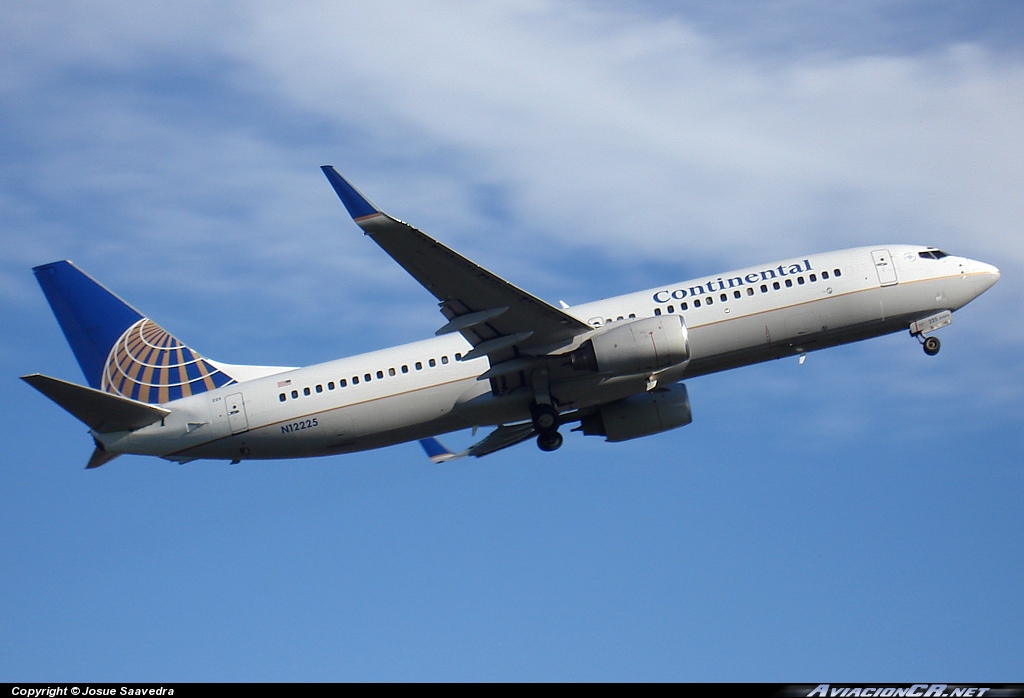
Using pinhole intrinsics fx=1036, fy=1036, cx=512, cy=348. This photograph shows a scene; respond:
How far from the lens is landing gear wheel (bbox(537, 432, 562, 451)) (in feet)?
118

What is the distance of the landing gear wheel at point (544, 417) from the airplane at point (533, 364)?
5 centimetres

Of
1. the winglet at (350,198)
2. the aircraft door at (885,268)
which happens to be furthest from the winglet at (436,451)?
the aircraft door at (885,268)

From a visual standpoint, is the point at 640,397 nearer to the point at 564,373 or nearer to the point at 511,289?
the point at 564,373

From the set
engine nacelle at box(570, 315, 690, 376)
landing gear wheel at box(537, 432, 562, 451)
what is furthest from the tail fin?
engine nacelle at box(570, 315, 690, 376)

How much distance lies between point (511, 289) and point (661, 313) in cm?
565

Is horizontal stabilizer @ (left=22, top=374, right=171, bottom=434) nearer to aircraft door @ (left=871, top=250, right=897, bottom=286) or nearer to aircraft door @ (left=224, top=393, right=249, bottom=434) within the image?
aircraft door @ (left=224, top=393, right=249, bottom=434)

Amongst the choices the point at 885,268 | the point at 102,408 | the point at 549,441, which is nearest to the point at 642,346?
the point at 549,441

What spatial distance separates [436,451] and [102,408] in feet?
41.2

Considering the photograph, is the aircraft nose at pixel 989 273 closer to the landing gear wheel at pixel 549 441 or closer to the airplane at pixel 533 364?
the airplane at pixel 533 364

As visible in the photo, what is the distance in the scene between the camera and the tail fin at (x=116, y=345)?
122 ft

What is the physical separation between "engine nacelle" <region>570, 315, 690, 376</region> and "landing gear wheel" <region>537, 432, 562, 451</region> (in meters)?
3.50

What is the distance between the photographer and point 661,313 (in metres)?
34.6
